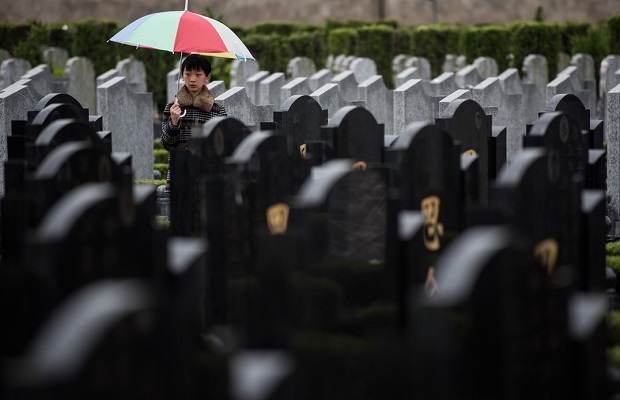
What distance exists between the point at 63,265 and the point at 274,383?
1.08 m

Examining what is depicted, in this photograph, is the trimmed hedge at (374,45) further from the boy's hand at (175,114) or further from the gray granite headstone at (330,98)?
the boy's hand at (175,114)

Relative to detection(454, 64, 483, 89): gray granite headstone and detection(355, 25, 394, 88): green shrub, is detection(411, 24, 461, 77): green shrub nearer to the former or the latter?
detection(355, 25, 394, 88): green shrub

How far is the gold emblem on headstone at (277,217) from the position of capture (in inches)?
211

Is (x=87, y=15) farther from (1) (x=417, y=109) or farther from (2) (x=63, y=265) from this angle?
(2) (x=63, y=265)

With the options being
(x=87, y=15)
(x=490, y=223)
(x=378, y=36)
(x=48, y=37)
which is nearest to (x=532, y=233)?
(x=490, y=223)

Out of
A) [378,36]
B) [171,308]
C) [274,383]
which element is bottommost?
[274,383]

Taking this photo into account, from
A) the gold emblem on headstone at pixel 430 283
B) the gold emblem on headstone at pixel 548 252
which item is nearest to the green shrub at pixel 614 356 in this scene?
the gold emblem on headstone at pixel 548 252

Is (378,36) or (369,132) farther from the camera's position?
(378,36)

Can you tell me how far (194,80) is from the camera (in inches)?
301

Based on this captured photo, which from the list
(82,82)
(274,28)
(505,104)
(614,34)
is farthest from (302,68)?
(274,28)

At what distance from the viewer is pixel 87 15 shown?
99.4 ft

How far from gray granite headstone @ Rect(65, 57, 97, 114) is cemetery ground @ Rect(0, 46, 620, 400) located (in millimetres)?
8484

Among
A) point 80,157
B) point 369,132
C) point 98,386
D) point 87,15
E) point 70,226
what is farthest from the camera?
point 87,15

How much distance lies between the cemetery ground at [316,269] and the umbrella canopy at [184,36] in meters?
1.25
